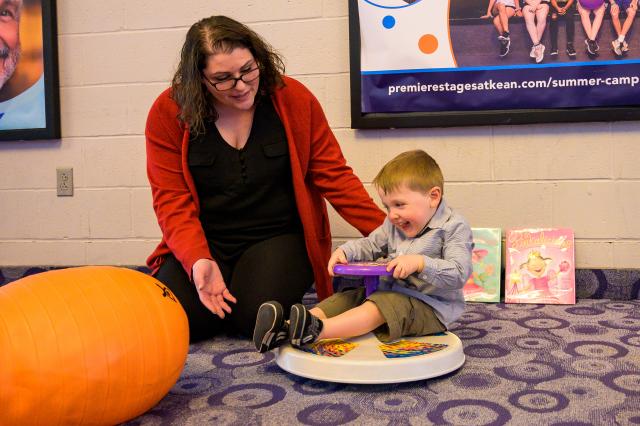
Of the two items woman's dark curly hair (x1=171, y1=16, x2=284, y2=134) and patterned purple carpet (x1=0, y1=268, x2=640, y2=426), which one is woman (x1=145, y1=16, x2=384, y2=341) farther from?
patterned purple carpet (x1=0, y1=268, x2=640, y2=426)

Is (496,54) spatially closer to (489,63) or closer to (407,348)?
(489,63)

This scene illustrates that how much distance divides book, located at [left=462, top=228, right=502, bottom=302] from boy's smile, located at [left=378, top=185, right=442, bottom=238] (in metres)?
0.76

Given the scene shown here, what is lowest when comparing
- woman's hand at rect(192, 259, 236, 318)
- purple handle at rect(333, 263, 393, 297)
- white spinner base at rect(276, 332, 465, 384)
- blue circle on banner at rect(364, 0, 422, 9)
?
white spinner base at rect(276, 332, 465, 384)

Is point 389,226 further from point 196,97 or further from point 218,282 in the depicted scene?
point 196,97

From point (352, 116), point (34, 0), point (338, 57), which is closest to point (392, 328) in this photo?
point (352, 116)

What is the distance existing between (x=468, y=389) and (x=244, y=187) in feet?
2.88

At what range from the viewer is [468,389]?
1.35 m

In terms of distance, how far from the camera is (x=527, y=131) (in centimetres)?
230

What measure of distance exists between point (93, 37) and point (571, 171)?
6.30 feet

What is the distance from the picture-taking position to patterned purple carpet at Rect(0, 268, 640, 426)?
122 cm

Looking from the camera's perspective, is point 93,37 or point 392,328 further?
point 93,37

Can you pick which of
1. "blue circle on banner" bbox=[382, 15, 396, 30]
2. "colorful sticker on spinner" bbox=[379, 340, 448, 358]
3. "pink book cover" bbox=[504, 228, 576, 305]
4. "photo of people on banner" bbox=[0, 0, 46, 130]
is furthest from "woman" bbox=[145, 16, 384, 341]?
"photo of people on banner" bbox=[0, 0, 46, 130]

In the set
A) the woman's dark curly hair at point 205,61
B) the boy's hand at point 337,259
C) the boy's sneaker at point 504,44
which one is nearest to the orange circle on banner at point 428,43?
the boy's sneaker at point 504,44

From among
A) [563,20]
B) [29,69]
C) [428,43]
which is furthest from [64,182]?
[563,20]
